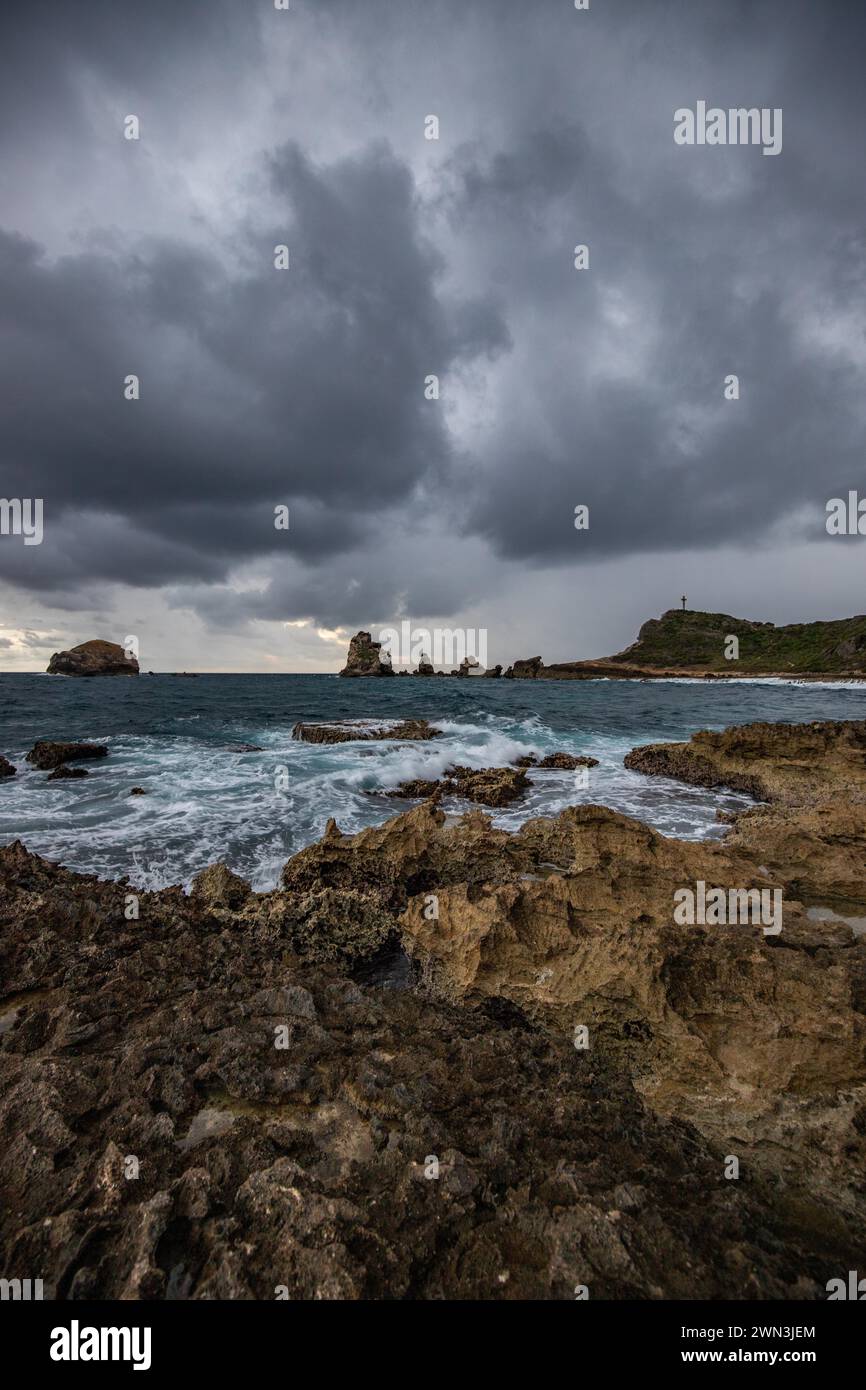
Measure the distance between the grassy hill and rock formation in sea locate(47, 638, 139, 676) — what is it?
143 m

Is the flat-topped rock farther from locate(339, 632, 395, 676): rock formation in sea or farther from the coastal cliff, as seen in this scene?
locate(339, 632, 395, 676): rock formation in sea

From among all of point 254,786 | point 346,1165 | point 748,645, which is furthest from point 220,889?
point 748,645

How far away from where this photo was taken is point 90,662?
138375 mm

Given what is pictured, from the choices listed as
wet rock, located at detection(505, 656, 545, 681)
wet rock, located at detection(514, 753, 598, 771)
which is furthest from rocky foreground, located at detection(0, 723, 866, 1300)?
wet rock, located at detection(505, 656, 545, 681)

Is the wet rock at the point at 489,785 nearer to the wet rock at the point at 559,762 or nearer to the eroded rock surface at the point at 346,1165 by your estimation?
the wet rock at the point at 559,762

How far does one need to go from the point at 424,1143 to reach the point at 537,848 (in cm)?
616

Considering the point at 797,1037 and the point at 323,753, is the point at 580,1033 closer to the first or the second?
the point at 797,1037

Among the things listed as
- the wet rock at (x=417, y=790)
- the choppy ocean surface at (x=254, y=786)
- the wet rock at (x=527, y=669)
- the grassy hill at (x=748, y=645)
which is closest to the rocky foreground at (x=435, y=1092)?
the choppy ocean surface at (x=254, y=786)

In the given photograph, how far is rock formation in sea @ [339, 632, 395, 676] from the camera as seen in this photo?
13838 centimetres

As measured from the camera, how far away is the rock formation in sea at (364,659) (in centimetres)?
13838

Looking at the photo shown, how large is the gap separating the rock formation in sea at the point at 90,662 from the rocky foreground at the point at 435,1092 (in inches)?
6101
